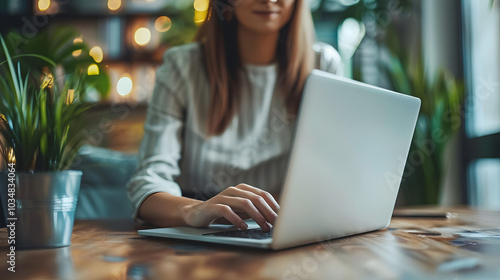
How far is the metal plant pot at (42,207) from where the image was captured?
23.9 inches

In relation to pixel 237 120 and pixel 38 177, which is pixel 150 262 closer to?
pixel 38 177

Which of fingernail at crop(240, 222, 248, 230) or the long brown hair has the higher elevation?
the long brown hair

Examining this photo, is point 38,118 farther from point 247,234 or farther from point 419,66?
point 419,66

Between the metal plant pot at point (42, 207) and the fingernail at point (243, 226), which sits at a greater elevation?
the metal plant pot at point (42, 207)

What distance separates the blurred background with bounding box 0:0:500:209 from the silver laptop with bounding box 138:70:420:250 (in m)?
1.46

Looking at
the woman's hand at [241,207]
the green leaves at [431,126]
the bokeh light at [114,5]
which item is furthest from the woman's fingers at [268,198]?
the bokeh light at [114,5]

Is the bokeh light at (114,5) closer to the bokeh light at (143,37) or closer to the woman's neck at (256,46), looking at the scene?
the bokeh light at (143,37)

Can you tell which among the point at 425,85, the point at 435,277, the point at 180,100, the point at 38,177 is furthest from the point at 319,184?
the point at 425,85

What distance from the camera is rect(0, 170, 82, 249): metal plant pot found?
1.99 ft

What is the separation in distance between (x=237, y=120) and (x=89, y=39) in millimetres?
2713

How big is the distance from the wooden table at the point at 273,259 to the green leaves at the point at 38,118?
0.41 ft

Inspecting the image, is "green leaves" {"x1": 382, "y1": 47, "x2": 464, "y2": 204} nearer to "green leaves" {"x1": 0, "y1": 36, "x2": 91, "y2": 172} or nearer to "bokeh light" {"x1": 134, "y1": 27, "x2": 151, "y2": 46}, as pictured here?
"bokeh light" {"x1": 134, "y1": 27, "x2": 151, "y2": 46}

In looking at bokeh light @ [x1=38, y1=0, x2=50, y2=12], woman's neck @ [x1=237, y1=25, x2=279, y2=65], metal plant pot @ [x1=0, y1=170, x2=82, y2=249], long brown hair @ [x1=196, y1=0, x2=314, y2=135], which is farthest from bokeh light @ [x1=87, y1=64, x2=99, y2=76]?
bokeh light @ [x1=38, y1=0, x2=50, y2=12]

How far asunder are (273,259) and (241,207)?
0.55 feet
